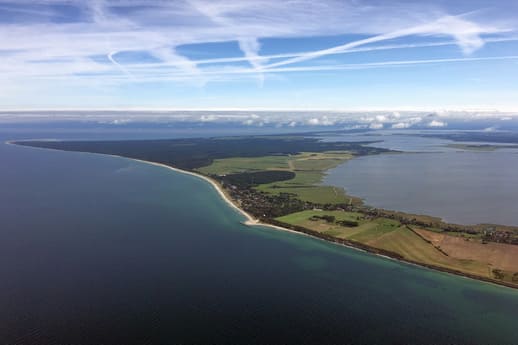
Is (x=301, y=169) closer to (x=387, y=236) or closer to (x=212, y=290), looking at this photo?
(x=387, y=236)

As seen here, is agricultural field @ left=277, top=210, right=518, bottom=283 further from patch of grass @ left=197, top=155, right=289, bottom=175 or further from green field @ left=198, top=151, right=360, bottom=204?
patch of grass @ left=197, top=155, right=289, bottom=175

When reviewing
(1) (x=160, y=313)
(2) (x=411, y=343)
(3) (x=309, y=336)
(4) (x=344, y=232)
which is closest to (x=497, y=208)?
(4) (x=344, y=232)

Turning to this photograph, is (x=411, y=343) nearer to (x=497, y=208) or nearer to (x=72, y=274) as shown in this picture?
(x=72, y=274)

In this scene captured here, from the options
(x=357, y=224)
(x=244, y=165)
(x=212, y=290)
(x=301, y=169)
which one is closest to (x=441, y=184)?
(x=301, y=169)

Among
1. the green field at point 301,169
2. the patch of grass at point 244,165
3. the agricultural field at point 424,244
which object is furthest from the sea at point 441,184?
the patch of grass at point 244,165

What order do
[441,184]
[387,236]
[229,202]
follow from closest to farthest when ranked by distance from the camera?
1. [387,236]
2. [229,202]
3. [441,184]

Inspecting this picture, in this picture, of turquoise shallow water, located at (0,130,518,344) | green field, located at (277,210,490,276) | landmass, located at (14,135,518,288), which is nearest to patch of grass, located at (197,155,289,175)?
landmass, located at (14,135,518,288)
